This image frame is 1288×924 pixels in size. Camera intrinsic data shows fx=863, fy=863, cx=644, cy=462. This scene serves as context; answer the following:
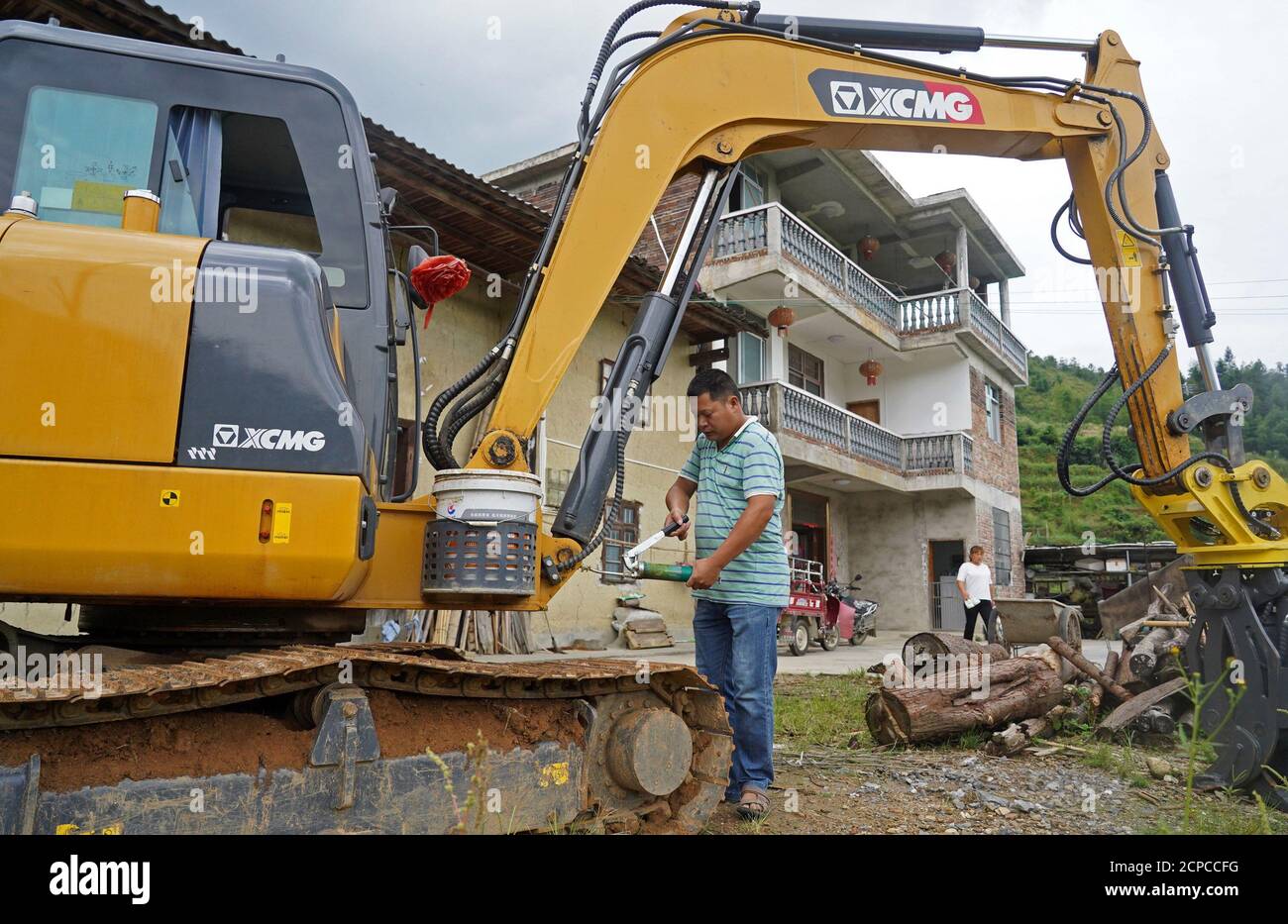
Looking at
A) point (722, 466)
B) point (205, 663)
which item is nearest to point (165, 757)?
point (205, 663)

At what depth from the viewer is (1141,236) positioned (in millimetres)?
4516

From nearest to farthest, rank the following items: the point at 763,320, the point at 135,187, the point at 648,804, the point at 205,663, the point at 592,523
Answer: the point at 205,663, the point at 135,187, the point at 648,804, the point at 592,523, the point at 763,320

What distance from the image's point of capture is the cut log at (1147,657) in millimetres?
6242

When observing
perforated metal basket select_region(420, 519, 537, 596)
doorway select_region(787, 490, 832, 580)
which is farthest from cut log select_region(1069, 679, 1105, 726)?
doorway select_region(787, 490, 832, 580)

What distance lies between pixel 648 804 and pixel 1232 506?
3.23 metres

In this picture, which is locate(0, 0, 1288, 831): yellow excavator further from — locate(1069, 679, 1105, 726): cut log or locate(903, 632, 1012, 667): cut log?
locate(903, 632, 1012, 667): cut log

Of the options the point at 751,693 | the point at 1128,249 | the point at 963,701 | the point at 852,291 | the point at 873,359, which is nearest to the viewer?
the point at 751,693

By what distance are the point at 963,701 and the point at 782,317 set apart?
38.8 feet

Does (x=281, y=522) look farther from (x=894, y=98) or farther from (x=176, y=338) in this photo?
(x=894, y=98)

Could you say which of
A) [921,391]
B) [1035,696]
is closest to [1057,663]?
[1035,696]

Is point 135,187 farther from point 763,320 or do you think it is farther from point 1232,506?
point 763,320

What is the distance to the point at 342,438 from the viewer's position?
272cm

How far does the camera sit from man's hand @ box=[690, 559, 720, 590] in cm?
354

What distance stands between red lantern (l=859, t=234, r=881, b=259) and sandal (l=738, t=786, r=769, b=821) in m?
18.6
